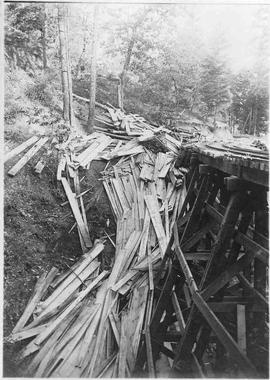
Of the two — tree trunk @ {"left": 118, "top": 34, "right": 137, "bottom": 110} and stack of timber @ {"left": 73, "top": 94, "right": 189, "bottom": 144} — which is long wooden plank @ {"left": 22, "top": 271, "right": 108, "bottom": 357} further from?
tree trunk @ {"left": 118, "top": 34, "right": 137, "bottom": 110}

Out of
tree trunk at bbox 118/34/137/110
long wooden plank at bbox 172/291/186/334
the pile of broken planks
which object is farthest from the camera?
tree trunk at bbox 118/34/137/110

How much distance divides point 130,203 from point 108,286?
6.77 feet

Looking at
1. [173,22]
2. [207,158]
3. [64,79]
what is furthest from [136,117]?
[207,158]

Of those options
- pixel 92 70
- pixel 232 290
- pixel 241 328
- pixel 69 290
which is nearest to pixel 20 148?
pixel 92 70

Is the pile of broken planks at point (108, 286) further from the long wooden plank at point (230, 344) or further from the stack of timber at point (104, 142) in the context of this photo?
the long wooden plank at point (230, 344)

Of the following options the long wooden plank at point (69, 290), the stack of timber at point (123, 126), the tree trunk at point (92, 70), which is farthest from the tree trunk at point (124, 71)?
the long wooden plank at point (69, 290)

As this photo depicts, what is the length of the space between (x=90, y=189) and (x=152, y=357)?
406cm

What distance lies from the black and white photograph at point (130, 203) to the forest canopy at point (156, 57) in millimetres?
51

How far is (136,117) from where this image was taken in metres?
10.8

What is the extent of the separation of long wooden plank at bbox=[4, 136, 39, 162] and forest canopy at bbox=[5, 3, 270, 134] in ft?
2.47

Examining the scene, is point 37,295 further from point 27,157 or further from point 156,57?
point 156,57

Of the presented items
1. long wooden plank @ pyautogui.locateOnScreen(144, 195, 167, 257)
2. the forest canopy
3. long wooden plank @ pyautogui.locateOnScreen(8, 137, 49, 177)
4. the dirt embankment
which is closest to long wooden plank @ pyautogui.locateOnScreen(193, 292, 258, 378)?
long wooden plank @ pyautogui.locateOnScreen(144, 195, 167, 257)

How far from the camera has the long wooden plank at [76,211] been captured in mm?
6016

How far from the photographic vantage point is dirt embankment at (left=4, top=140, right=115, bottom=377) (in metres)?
4.96
